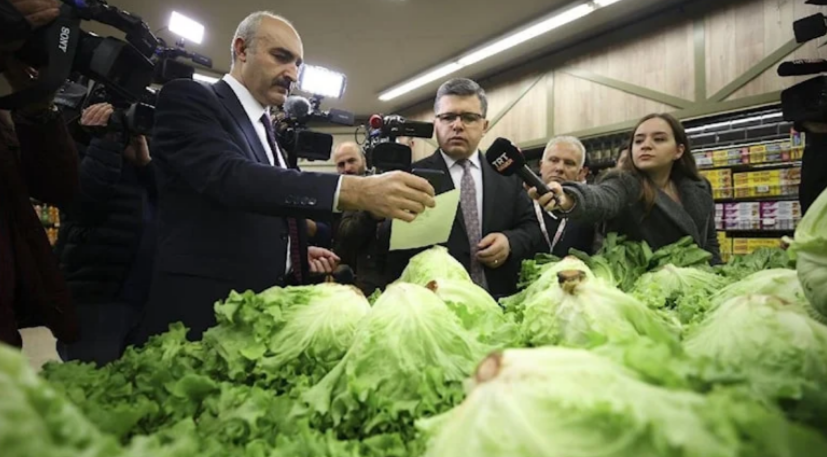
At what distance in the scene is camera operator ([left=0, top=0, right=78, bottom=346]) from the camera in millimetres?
1576

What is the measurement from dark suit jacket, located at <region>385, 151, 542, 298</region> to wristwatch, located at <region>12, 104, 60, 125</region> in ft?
4.83

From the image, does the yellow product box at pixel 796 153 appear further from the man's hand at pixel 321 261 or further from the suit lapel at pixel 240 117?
the suit lapel at pixel 240 117

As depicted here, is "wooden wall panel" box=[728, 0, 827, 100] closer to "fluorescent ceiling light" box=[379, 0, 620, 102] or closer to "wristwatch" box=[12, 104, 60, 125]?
"fluorescent ceiling light" box=[379, 0, 620, 102]

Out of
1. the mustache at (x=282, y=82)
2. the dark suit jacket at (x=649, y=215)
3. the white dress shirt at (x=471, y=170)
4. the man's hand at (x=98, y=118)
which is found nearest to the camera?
the mustache at (x=282, y=82)

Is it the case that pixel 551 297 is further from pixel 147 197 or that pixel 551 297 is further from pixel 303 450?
pixel 147 197

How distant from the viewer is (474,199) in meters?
2.60

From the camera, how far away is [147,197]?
250 cm

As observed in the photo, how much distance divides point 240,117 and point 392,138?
0.61m

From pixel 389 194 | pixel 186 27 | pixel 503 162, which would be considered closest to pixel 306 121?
pixel 503 162

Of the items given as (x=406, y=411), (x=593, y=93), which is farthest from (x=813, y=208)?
(x=593, y=93)

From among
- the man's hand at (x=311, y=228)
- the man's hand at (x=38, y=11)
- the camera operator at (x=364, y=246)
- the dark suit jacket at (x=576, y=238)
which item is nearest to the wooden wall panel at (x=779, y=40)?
the dark suit jacket at (x=576, y=238)

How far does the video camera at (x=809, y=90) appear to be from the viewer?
305 cm

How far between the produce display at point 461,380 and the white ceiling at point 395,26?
5.67 m

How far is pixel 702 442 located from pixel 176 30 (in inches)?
220
